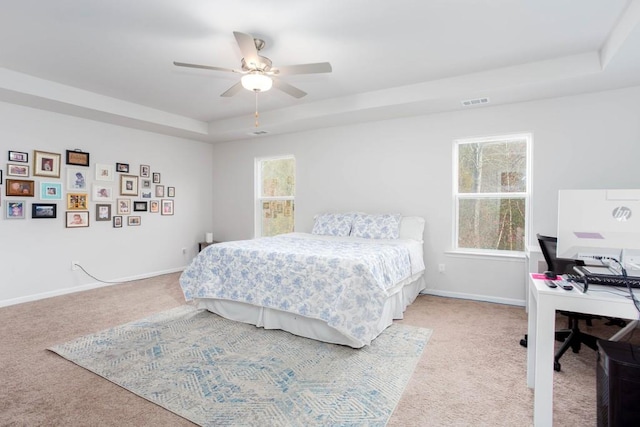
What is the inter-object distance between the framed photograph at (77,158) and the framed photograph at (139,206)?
866 mm

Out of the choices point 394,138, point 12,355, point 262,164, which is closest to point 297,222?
point 262,164

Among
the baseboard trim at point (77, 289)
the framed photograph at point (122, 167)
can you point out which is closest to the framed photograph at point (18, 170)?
the framed photograph at point (122, 167)

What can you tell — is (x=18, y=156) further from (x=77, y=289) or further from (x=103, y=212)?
A: (x=77, y=289)

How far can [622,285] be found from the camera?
165 centimetres

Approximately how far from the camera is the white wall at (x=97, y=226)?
3.89 m

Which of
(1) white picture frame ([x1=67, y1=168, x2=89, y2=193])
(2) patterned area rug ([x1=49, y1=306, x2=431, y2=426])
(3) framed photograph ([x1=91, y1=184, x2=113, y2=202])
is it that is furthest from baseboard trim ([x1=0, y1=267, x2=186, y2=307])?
(2) patterned area rug ([x1=49, y1=306, x2=431, y2=426])

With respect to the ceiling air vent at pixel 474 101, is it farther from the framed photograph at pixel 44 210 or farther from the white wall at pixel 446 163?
the framed photograph at pixel 44 210

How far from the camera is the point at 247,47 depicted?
92.8 inches

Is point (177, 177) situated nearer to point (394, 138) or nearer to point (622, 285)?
point (394, 138)

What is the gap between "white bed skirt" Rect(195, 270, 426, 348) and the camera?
2752 mm

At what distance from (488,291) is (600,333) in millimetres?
1118

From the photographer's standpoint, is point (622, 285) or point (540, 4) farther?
point (540, 4)

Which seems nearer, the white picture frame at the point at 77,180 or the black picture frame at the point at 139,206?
the white picture frame at the point at 77,180

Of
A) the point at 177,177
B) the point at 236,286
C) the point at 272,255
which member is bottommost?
the point at 236,286
